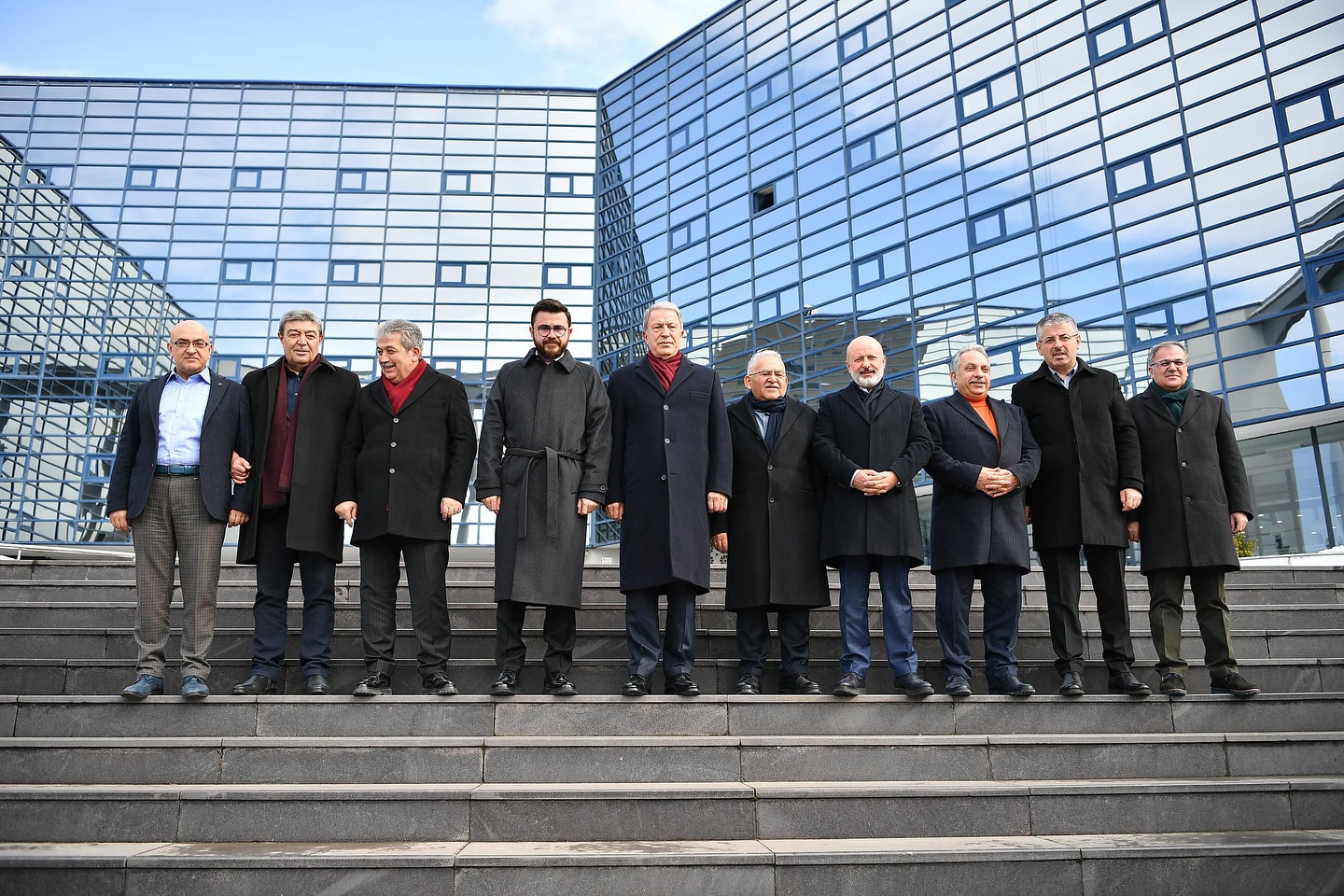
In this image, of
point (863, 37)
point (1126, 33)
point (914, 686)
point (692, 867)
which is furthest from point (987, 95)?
point (692, 867)

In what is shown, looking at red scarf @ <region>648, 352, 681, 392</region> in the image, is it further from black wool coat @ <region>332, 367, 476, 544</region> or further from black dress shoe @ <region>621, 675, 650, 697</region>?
black dress shoe @ <region>621, 675, 650, 697</region>

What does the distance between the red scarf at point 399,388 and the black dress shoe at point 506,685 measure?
4.67 feet

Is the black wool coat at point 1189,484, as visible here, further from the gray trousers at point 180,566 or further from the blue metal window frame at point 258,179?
the blue metal window frame at point 258,179

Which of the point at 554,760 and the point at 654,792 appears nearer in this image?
the point at 654,792

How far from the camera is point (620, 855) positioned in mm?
3291

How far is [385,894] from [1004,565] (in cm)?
316

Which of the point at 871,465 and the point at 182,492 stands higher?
the point at 871,465

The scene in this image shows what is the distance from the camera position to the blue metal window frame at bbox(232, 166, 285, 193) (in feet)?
85.9

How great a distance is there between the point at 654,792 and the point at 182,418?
2993 mm

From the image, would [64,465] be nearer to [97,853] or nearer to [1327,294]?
[97,853]

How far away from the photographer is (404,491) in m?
4.65

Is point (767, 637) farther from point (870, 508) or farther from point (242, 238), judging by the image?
point (242, 238)

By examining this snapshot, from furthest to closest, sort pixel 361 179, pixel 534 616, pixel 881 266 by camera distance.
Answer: pixel 361 179
pixel 881 266
pixel 534 616

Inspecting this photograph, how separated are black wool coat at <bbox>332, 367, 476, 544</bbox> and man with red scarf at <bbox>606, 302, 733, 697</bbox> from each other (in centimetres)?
79
